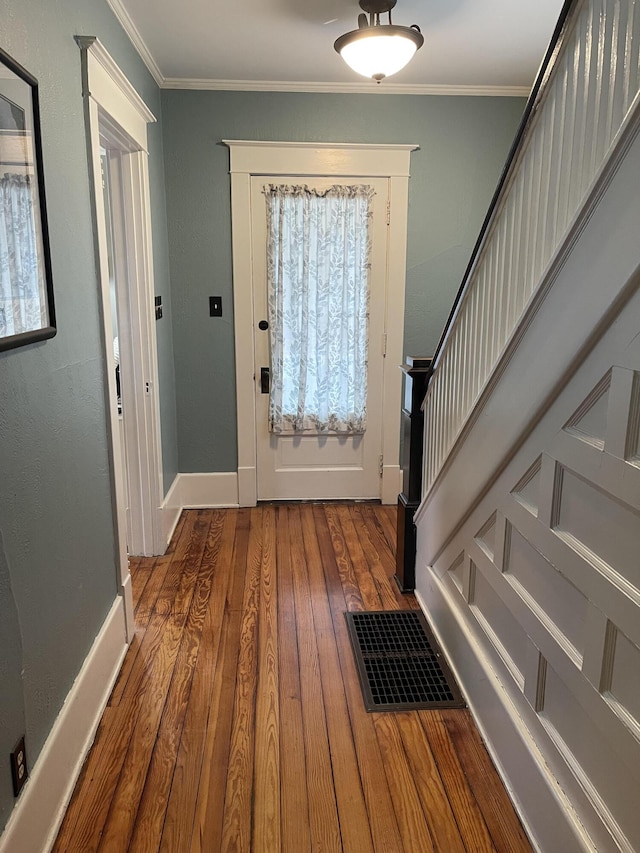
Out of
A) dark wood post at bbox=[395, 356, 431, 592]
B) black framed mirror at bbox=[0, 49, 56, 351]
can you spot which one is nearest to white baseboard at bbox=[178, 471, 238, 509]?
dark wood post at bbox=[395, 356, 431, 592]

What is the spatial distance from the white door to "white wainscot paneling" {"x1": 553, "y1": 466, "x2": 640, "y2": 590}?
101 inches

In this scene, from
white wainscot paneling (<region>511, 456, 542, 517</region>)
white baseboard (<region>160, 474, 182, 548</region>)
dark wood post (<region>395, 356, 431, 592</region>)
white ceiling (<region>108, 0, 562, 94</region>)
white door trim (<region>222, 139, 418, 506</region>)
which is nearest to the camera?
white wainscot paneling (<region>511, 456, 542, 517</region>)

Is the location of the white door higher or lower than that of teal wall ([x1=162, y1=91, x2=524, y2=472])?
lower

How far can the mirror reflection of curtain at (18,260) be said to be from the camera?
139cm

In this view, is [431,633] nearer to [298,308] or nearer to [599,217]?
[599,217]

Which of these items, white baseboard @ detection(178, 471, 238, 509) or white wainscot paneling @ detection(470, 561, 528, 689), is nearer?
white wainscot paneling @ detection(470, 561, 528, 689)

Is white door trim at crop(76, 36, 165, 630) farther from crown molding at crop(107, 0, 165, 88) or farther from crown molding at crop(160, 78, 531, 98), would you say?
crown molding at crop(160, 78, 531, 98)

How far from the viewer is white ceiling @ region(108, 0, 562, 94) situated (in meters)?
2.61

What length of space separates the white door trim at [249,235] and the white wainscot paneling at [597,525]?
2.56 m

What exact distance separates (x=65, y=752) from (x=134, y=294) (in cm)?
202

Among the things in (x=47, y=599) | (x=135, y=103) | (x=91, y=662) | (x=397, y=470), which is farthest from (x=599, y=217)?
(x=397, y=470)

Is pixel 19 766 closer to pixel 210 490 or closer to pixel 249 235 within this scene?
pixel 210 490

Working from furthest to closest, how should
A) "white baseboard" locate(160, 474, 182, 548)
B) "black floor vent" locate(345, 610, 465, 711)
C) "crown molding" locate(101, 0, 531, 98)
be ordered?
"crown molding" locate(101, 0, 531, 98) → "white baseboard" locate(160, 474, 182, 548) → "black floor vent" locate(345, 610, 465, 711)

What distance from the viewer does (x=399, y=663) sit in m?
2.36
